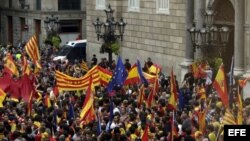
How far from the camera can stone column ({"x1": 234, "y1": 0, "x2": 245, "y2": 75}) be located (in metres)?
29.7

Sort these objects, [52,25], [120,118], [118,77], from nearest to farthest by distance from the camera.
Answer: [120,118] → [118,77] → [52,25]

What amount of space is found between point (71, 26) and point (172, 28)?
81.9ft

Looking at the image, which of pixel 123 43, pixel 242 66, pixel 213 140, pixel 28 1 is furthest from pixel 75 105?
pixel 28 1

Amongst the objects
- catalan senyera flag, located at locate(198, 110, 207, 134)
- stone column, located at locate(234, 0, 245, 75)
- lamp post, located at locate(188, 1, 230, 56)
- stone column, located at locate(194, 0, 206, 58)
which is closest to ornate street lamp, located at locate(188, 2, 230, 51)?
lamp post, located at locate(188, 1, 230, 56)

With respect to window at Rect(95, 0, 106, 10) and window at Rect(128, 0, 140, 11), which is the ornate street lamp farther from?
window at Rect(95, 0, 106, 10)

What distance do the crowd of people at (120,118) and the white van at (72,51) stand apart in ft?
57.9

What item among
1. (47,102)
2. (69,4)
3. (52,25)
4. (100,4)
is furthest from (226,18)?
(69,4)

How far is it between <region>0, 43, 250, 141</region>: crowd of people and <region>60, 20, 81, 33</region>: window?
112 feet

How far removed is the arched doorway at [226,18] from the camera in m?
32.3

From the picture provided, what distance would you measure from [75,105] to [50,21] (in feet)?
72.3

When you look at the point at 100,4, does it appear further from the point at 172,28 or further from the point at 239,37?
the point at 239,37

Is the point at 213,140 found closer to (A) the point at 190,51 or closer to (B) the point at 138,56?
(A) the point at 190,51

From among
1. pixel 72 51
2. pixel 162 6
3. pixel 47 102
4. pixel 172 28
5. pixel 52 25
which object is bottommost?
pixel 72 51

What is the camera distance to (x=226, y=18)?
107ft
